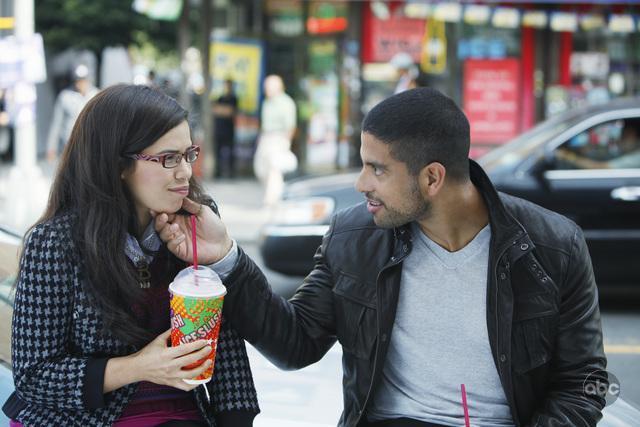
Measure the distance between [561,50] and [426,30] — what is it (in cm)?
207

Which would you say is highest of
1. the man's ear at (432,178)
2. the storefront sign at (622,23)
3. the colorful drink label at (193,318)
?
the storefront sign at (622,23)

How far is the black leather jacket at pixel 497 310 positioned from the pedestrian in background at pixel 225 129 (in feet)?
41.3

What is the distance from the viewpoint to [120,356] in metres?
2.43

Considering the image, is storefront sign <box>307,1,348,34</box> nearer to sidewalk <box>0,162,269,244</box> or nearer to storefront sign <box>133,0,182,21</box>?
storefront sign <box>133,0,182,21</box>

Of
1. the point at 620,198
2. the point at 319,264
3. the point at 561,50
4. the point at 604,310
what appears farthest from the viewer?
the point at 561,50

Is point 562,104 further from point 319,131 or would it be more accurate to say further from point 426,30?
point 319,131

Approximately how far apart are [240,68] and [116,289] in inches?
515

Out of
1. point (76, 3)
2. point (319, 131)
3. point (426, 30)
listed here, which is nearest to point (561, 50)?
point (426, 30)

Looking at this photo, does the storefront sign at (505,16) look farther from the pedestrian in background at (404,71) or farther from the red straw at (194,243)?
the red straw at (194,243)

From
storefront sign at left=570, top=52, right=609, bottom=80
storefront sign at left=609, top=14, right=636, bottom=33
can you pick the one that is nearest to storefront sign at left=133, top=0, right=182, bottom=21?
storefront sign at left=570, top=52, right=609, bottom=80

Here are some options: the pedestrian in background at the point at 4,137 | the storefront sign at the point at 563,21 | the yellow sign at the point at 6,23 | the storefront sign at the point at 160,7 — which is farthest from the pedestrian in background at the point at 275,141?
the pedestrian in background at the point at 4,137

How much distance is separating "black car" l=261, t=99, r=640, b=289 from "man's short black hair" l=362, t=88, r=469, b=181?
14.1 ft

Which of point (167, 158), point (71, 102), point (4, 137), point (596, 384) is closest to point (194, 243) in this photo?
point (167, 158)

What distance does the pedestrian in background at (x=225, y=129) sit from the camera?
596 inches
